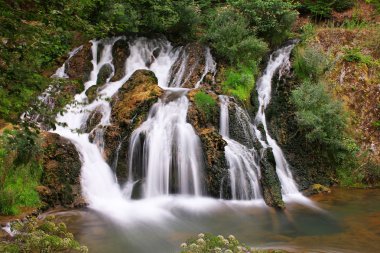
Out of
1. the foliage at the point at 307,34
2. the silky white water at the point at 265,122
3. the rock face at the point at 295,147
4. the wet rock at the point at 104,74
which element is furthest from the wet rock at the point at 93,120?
the foliage at the point at 307,34

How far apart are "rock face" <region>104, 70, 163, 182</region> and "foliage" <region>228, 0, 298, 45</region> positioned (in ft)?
16.3

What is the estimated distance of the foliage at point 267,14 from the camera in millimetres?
14898

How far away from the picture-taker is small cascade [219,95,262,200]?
1024cm

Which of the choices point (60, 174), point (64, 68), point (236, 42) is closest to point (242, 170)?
point (60, 174)

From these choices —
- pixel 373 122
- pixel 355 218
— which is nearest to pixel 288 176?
pixel 355 218

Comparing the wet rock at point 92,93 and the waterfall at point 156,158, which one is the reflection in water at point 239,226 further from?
the wet rock at point 92,93

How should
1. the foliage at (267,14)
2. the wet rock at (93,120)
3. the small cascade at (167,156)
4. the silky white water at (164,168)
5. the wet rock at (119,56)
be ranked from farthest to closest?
the foliage at (267,14)
the wet rock at (119,56)
the wet rock at (93,120)
the small cascade at (167,156)
the silky white water at (164,168)

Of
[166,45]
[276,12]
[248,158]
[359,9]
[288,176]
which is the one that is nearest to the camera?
[248,158]

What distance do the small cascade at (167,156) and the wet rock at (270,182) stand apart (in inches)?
69.0

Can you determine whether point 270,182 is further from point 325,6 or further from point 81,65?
point 325,6

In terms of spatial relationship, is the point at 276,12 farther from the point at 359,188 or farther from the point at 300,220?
the point at 300,220

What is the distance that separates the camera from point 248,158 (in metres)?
10.8

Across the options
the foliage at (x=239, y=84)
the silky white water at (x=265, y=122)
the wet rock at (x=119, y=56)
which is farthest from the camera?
the wet rock at (x=119, y=56)

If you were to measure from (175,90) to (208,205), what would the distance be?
4.32m
